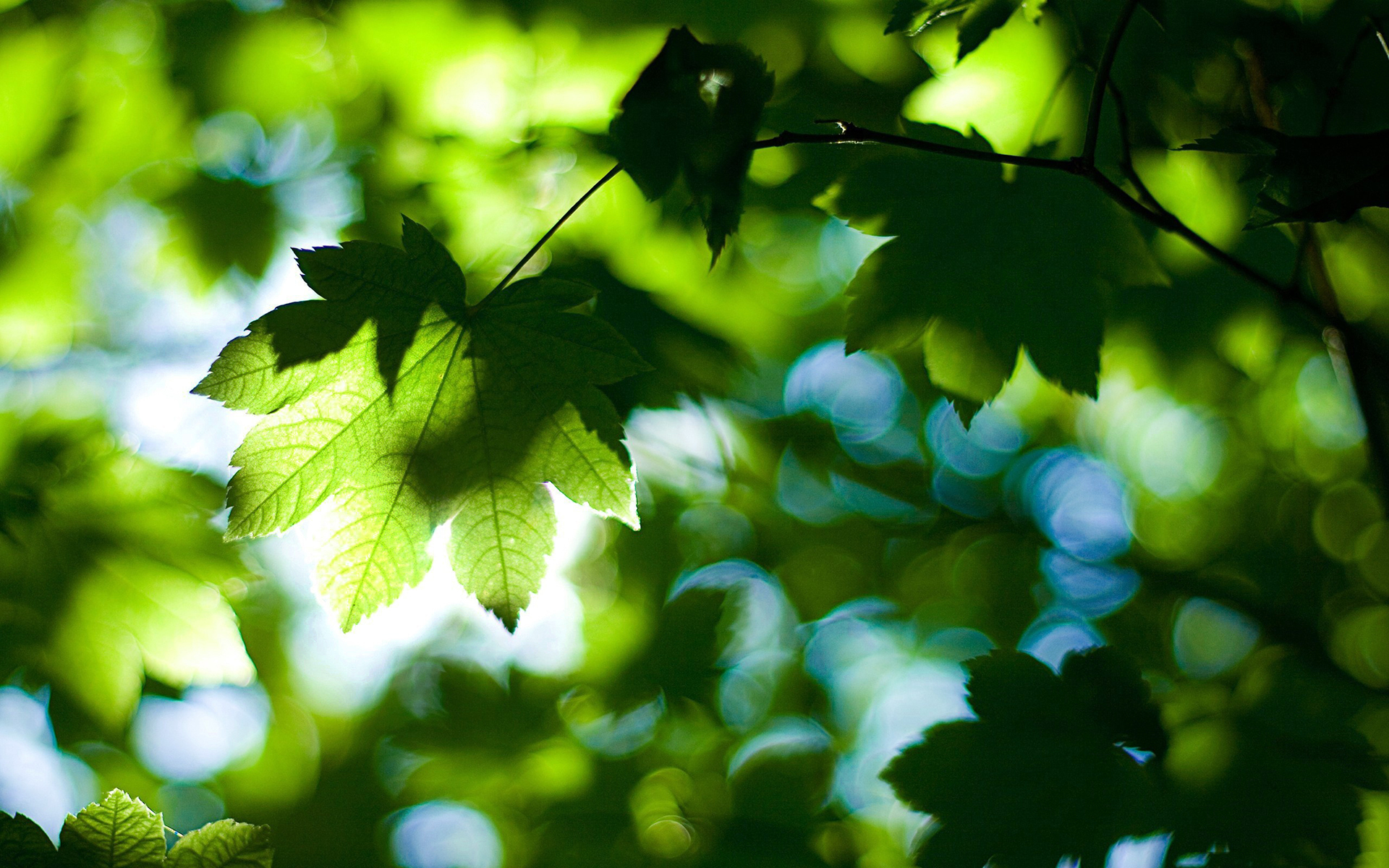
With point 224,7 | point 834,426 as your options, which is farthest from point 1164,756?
point 224,7

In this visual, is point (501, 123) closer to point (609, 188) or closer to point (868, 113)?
point (609, 188)

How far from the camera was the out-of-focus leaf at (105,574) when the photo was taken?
74.1 inches

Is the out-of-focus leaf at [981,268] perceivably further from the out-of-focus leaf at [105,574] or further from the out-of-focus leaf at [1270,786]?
the out-of-focus leaf at [105,574]

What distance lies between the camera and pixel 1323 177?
0.69 meters

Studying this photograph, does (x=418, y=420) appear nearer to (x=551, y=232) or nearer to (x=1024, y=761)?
(x=551, y=232)

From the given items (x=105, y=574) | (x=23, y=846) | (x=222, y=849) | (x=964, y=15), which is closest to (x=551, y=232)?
(x=964, y=15)

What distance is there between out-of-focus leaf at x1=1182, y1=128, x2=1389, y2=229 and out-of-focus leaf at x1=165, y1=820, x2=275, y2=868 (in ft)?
4.55

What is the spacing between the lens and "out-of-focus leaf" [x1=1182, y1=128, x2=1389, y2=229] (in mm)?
677

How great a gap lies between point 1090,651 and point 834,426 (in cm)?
191

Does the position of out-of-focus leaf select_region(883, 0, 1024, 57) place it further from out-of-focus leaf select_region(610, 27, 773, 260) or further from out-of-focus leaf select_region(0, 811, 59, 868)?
out-of-focus leaf select_region(0, 811, 59, 868)

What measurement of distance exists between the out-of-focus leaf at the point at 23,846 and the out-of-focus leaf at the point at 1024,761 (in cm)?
123

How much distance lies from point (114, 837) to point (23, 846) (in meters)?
0.12

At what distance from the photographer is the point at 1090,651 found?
120 cm

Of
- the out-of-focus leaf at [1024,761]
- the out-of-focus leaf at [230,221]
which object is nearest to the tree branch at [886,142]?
the out-of-focus leaf at [1024,761]
